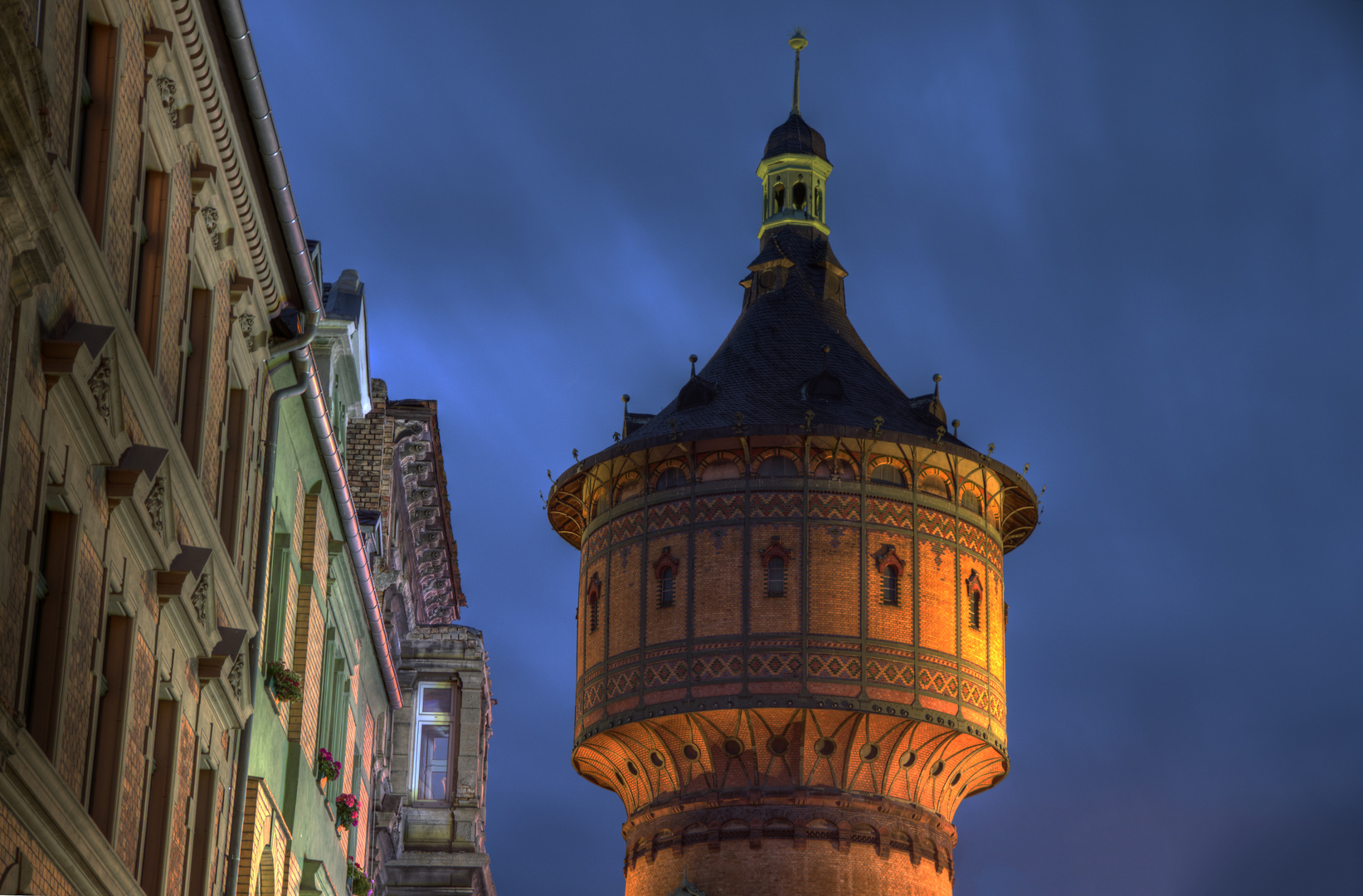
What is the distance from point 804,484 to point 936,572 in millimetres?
3672

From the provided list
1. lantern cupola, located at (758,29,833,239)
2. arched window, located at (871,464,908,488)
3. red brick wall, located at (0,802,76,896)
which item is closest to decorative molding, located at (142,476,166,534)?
red brick wall, located at (0,802,76,896)

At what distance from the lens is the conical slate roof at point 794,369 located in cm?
5181

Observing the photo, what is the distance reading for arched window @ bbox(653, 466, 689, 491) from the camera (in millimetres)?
50875

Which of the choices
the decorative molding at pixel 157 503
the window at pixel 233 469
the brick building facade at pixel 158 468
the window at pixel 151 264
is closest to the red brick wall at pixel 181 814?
the brick building facade at pixel 158 468

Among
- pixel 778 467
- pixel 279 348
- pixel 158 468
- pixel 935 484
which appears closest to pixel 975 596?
pixel 935 484

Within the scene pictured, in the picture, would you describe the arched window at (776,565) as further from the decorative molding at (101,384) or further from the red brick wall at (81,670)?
the decorative molding at (101,384)

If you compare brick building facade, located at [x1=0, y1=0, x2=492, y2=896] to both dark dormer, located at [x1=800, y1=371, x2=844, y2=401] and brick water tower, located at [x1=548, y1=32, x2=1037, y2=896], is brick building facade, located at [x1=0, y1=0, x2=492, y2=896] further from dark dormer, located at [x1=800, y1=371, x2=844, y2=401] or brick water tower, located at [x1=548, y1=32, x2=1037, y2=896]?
dark dormer, located at [x1=800, y1=371, x2=844, y2=401]

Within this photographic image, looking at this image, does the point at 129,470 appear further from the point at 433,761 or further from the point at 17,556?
the point at 433,761

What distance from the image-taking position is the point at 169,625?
15.9 m

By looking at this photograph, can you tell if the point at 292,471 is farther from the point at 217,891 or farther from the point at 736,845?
the point at 736,845

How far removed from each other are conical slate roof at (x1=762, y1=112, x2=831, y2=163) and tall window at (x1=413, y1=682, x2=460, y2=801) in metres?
27.8

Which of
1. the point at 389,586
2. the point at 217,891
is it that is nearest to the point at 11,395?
the point at 217,891

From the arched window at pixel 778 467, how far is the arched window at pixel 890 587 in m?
3.19

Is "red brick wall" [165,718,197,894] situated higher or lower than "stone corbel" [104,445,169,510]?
lower
